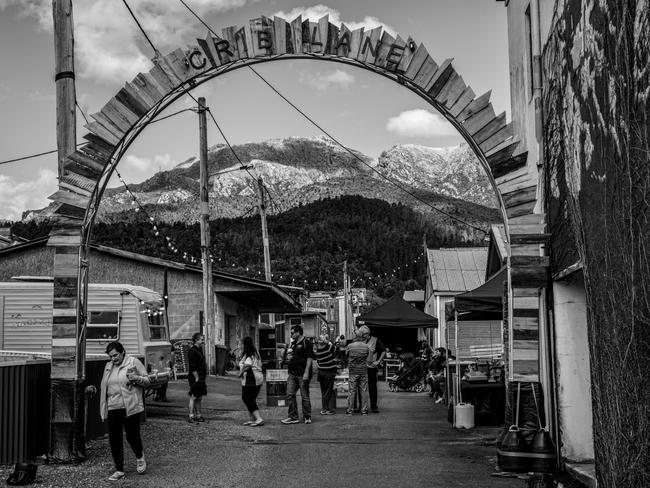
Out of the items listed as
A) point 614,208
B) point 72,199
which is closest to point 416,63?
point 614,208

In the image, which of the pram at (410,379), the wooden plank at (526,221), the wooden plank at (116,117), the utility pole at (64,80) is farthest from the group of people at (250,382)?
the pram at (410,379)

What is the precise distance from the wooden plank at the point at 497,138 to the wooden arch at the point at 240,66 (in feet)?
0.04

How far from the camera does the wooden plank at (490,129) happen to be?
1062 centimetres

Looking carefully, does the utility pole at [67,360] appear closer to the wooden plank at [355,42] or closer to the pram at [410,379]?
the wooden plank at [355,42]

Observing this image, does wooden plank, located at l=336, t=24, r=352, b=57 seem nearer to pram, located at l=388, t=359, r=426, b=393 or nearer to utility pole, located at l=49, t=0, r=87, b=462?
utility pole, located at l=49, t=0, r=87, b=462

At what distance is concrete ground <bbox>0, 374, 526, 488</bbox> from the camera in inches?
408

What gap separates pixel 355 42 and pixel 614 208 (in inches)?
201

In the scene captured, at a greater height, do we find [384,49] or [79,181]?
[384,49]

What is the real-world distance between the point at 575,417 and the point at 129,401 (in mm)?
5630

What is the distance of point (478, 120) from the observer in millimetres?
10703

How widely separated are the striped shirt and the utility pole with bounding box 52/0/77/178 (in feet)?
23.9

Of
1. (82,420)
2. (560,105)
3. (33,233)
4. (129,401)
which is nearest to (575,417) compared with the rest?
(560,105)

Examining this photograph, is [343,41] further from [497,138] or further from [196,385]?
[196,385]

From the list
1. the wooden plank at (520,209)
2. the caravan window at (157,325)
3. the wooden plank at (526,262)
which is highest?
the wooden plank at (520,209)
